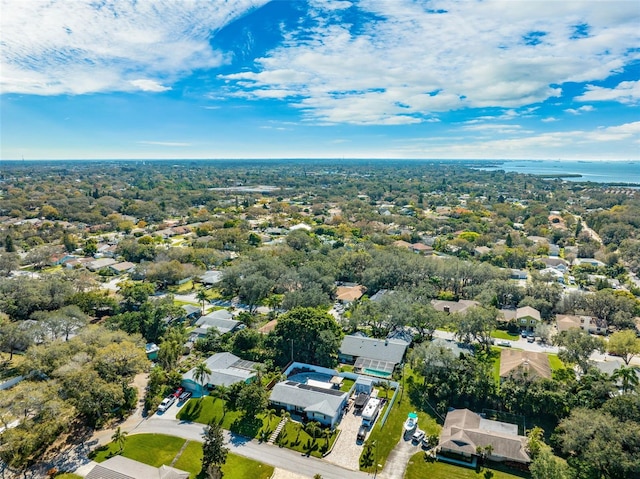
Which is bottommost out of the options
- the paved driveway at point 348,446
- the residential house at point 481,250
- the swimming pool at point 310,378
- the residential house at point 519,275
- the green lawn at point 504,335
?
the paved driveway at point 348,446

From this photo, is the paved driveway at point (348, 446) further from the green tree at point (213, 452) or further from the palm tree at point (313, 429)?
the green tree at point (213, 452)

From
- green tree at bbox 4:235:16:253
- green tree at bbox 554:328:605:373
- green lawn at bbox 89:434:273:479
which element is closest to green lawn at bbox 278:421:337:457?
green lawn at bbox 89:434:273:479

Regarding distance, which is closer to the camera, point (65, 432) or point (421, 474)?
point (421, 474)

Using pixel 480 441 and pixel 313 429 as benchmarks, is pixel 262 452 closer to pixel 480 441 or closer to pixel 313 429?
pixel 313 429

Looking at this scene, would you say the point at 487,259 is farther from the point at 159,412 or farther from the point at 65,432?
the point at 65,432

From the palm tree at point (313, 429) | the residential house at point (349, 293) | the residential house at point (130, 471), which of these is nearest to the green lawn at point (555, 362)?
the residential house at point (349, 293)

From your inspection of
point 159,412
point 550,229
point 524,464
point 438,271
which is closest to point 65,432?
point 159,412
